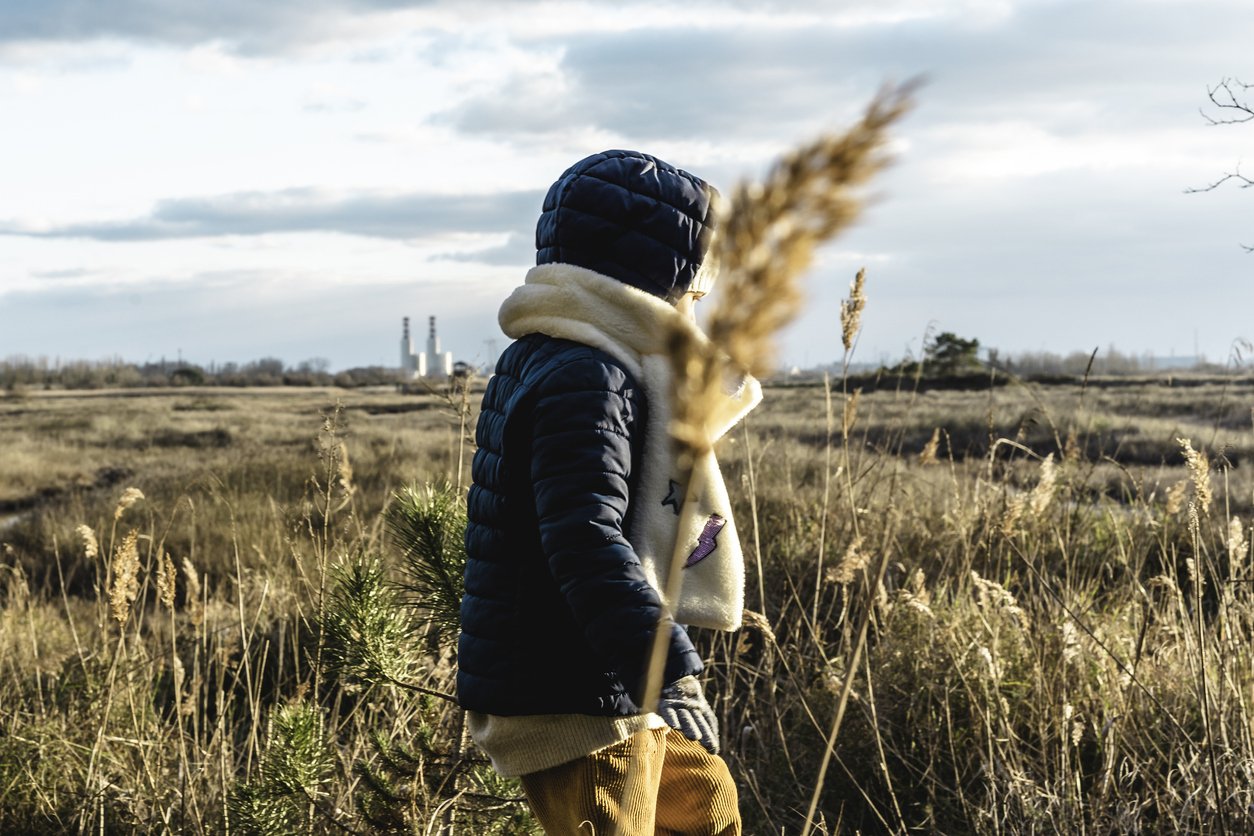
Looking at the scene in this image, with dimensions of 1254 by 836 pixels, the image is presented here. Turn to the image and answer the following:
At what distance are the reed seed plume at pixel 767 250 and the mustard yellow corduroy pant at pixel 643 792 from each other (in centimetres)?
115

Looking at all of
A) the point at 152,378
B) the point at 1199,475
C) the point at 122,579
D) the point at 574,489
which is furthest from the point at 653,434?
the point at 152,378

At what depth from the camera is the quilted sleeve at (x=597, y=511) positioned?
60.6 inches

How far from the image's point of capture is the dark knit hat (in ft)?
6.12

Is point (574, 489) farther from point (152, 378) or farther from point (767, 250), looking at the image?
point (152, 378)

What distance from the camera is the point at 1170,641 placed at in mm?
3812

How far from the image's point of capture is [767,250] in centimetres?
68

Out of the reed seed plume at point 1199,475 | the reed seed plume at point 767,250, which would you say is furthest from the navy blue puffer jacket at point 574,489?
the reed seed plume at point 1199,475

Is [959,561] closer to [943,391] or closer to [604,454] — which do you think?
[604,454]

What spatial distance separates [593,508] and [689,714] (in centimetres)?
52

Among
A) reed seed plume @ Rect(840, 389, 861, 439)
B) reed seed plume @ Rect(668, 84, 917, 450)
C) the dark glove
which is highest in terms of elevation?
reed seed plume @ Rect(668, 84, 917, 450)

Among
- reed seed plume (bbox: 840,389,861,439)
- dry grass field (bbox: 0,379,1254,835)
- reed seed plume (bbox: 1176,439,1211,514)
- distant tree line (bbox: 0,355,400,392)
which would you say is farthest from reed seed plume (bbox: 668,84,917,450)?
distant tree line (bbox: 0,355,400,392)

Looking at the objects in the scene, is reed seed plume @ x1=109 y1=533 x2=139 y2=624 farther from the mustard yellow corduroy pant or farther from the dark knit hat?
the dark knit hat

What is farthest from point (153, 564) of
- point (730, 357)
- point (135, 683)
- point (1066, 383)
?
point (1066, 383)

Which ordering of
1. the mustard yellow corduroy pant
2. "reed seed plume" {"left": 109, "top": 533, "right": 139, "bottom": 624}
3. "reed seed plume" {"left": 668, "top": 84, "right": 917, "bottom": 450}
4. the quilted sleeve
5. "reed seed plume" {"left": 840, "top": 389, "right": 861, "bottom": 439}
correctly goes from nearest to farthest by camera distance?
"reed seed plume" {"left": 668, "top": 84, "right": 917, "bottom": 450} < the quilted sleeve < the mustard yellow corduroy pant < "reed seed plume" {"left": 840, "top": 389, "right": 861, "bottom": 439} < "reed seed plume" {"left": 109, "top": 533, "right": 139, "bottom": 624}
